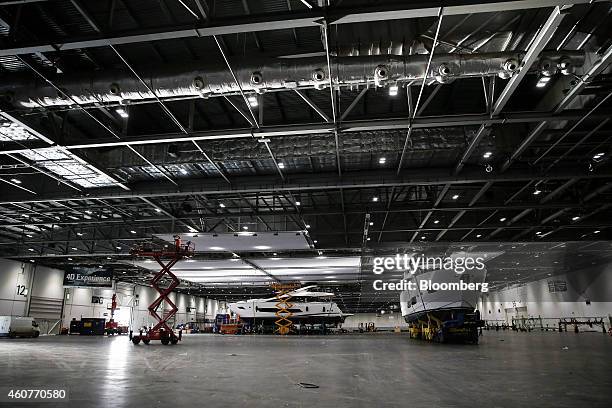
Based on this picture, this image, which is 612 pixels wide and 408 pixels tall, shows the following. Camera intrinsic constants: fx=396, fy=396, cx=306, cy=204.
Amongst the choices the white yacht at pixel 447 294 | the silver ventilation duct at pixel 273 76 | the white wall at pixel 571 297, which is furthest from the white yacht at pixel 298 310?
the silver ventilation duct at pixel 273 76

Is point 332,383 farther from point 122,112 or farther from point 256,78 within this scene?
point 122,112

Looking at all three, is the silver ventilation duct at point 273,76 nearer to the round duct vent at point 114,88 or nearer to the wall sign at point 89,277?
the round duct vent at point 114,88

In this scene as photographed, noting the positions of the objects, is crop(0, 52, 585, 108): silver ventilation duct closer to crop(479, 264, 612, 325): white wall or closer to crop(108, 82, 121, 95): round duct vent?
crop(108, 82, 121, 95): round duct vent

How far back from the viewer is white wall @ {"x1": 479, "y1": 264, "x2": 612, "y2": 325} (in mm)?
33250

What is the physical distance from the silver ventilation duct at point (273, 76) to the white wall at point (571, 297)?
31.0m

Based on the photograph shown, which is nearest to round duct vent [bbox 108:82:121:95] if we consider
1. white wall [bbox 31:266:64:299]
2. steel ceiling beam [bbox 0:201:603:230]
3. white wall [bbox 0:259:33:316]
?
steel ceiling beam [bbox 0:201:603:230]

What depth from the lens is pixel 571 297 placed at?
1526 inches

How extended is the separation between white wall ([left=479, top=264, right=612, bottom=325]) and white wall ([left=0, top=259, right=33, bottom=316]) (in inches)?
1661

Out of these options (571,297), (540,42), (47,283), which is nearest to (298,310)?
(47,283)

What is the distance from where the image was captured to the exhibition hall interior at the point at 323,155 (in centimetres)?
729

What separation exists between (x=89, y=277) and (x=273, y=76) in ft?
98.3

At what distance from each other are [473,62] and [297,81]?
3944 millimetres

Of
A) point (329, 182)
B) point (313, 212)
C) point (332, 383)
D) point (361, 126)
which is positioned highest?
point (361, 126)

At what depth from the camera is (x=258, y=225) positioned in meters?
23.0
